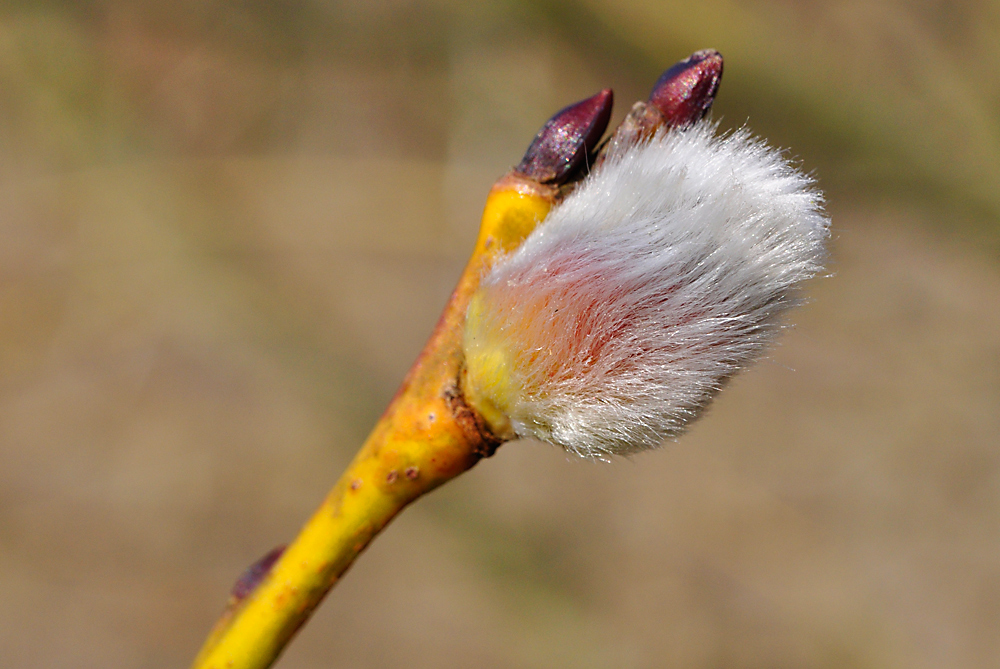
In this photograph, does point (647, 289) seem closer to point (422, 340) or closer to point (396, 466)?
point (396, 466)

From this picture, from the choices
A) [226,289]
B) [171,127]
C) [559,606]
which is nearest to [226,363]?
[226,289]

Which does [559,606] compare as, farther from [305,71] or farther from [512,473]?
[305,71]

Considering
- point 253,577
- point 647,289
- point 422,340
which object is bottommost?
point 422,340

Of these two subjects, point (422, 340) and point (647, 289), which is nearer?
point (647, 289)

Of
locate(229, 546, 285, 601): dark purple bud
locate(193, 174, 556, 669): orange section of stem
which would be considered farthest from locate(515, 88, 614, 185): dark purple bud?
locate(229, 546, 285, 601): dark purple bud

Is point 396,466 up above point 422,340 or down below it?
above

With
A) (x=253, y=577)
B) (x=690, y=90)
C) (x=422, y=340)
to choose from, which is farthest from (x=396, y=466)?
(x=422, y=340)
